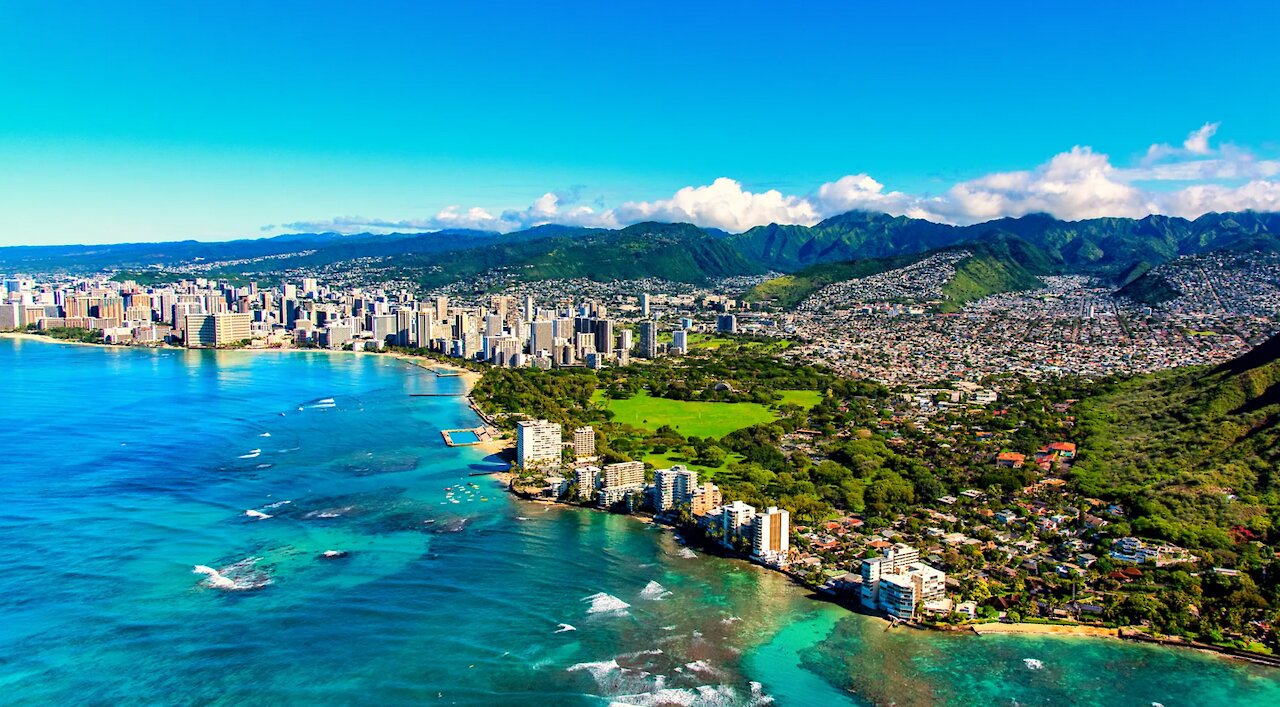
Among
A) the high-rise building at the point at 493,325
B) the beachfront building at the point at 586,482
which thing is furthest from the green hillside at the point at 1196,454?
the high-rise building at the point at 493,325

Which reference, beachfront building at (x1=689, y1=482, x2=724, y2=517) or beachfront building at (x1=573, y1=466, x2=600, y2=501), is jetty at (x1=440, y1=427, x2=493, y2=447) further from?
beachfront building at (x1=689, y1=482, x2=724, y2=517)

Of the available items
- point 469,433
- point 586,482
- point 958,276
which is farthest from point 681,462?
point 958,276

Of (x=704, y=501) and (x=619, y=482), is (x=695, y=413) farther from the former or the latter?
(x=704, y=501)

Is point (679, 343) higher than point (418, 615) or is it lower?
higher

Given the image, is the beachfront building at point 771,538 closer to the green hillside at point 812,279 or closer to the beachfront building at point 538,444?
the beachfront building at point 538,444

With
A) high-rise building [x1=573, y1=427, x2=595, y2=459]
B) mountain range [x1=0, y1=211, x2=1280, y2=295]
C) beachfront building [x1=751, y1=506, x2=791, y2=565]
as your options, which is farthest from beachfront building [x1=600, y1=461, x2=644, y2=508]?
mountain range [x1=0, y1=211, x2=1280, y2=295]

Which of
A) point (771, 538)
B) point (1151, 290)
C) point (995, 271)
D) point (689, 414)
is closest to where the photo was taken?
point (771, 538)
